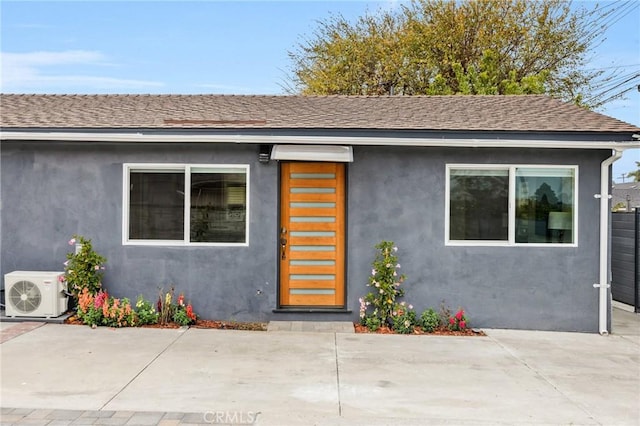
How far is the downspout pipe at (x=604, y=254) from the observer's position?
712cm

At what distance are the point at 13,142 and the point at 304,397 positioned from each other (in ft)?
19.1

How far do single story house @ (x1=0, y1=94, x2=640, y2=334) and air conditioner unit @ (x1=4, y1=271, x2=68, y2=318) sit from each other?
0.48 metres

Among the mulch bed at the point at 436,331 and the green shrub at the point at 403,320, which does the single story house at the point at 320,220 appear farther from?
the mulch bed at the point at 436,331

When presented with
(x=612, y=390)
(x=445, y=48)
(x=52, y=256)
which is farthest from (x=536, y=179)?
(x=445, y=48)

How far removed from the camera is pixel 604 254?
7152 mm

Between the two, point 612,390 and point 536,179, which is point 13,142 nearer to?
point 536,179

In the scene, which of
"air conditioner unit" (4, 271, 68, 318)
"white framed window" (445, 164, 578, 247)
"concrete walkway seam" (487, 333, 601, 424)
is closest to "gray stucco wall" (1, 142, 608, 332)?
"white framed window" (445, 164, 578, 247)

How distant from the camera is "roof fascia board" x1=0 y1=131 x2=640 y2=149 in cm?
684

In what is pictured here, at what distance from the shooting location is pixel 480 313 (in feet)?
23.6

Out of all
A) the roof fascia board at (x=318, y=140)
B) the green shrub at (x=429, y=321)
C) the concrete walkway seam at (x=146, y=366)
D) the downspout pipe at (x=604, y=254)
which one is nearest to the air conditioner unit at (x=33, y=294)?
the concrete walkway seam at (x=146, y=366)

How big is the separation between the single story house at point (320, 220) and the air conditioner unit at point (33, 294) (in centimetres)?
48

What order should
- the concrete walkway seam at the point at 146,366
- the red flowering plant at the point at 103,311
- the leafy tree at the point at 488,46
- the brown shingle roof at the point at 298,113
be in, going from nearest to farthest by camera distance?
the concrete walkway seam at the point at 146,366
the red flowering plant at the point at 103,311
the brown shingle roof at the point at 298,113
the leafy tree at the point at 488,46

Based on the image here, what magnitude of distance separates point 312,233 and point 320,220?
8.8 inches

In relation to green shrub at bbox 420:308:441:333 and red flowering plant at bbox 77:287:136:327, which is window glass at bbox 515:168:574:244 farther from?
red flowering plant at bbox 77:287:136:327
